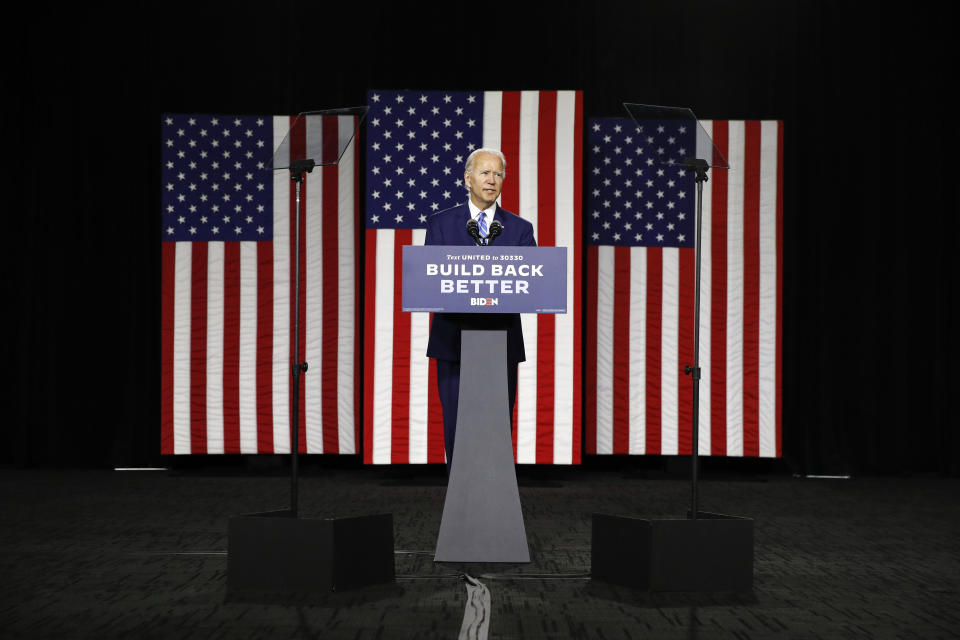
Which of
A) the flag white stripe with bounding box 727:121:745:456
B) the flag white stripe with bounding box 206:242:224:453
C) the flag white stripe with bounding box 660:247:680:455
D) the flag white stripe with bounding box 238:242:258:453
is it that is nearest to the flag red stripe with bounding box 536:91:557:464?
the flag white stripe with bounding box 660:247:680:455

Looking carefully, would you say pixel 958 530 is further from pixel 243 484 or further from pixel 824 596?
pixel 243 484

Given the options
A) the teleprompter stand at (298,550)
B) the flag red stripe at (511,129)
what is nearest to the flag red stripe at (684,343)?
the flag red stripe at (511,129)

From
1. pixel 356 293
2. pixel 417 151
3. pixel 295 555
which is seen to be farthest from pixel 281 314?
pixel 295 555

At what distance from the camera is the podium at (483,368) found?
3203mm

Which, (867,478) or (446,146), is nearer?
(446,146)

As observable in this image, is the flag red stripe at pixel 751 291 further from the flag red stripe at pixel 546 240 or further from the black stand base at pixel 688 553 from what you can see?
the black stand base at pixel 688 553

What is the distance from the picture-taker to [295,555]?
9.82ft

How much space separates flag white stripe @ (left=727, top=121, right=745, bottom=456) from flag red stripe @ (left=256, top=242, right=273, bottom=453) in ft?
9.60

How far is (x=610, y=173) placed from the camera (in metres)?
6.34

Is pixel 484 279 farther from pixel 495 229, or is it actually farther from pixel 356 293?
pixel 356 293

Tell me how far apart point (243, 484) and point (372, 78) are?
279 cm

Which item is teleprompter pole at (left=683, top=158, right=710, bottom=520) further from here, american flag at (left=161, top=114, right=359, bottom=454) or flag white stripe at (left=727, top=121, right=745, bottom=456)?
american flag at (left=161, top=114, right=359, bottom=454)

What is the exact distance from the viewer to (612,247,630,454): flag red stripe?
6.35m

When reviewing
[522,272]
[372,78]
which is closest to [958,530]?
[522,272]
